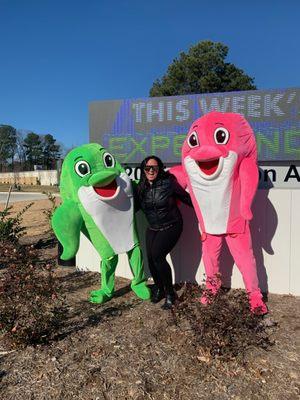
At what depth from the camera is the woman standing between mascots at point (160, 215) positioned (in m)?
4.14

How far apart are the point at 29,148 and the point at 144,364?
82.9 m

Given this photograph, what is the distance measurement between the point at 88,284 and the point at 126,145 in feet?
6.95

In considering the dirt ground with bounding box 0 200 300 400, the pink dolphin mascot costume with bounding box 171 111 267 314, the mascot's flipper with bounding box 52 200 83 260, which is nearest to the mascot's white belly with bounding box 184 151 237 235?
the pink dolphin mascot costume with bounding box 171 111 267 314

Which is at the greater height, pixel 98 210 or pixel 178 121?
pixel 178 121

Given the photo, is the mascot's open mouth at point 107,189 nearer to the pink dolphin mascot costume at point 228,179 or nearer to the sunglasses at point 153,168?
the sunglasses at point 153,168

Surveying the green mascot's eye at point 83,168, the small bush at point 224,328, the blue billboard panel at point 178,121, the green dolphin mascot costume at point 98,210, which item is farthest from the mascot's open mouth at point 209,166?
the blue billboard panel at point 178,121

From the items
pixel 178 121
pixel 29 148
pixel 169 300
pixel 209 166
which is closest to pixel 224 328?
pixel 169 300

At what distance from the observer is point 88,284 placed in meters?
5.30

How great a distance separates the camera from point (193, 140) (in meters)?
4.14

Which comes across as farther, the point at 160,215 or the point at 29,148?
the point at 29,148

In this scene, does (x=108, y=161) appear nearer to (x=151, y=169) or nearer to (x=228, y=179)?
(x=151, y=169)

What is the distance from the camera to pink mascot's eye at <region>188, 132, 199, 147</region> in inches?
161

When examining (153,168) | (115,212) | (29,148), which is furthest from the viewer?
(29,148)

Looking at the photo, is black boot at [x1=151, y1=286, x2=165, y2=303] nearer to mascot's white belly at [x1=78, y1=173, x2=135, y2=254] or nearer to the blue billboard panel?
mascot's white belly at [x1=78, y1=173, x2=135, y2=254]
